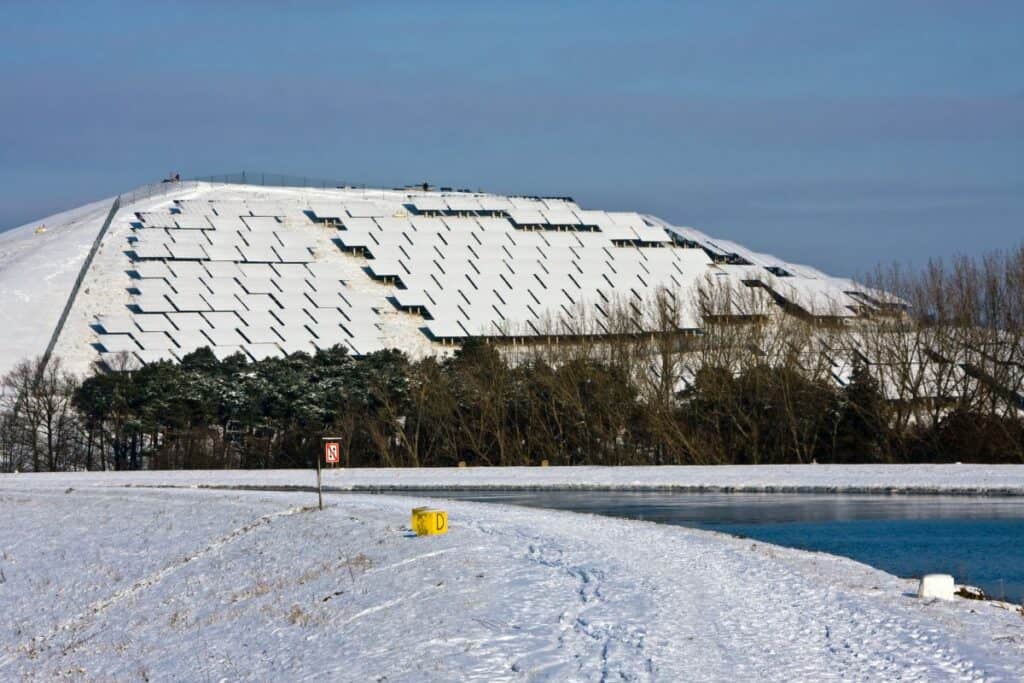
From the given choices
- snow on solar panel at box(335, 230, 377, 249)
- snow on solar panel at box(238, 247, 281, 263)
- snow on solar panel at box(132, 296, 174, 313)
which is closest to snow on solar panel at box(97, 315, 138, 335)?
snow on solar panel at box(132, 296, 174, 313)

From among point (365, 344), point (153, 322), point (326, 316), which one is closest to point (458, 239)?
point (326, 316)

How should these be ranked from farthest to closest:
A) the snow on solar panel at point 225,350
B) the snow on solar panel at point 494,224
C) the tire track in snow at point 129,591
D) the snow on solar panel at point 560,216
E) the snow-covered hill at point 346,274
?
1. the snow on solar panel at point 560,216
2. the snow on solar panel at point 494,224
3. the snow-covered hill at point 346,274
4. the snow on solar panel at point 225,350
5. the tire track in snow at point 129,591

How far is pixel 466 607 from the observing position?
13.1m

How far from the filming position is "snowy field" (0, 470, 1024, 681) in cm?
1059

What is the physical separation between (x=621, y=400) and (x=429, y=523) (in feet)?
88.4

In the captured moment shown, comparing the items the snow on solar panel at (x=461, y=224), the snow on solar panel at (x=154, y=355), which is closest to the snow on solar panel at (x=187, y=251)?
the snow on solar panel at (x=154, y=355)

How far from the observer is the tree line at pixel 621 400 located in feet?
136

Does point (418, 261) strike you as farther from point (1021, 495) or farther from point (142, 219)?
point (1021, 495)

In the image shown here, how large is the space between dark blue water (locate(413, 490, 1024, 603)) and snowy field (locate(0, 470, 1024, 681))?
6.34 ft

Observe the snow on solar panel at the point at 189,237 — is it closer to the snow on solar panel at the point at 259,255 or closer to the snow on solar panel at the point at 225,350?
the snow on solar panel at the point at 259,255

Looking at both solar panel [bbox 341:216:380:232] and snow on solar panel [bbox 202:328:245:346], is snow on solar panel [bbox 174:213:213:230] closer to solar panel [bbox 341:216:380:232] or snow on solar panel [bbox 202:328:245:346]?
solar panel [bbox 341:216:380:232]

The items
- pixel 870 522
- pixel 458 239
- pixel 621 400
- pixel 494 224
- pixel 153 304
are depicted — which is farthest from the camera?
pixel 494 224

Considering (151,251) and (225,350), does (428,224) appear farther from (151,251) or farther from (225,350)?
(225,350)

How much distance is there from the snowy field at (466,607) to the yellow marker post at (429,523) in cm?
27
